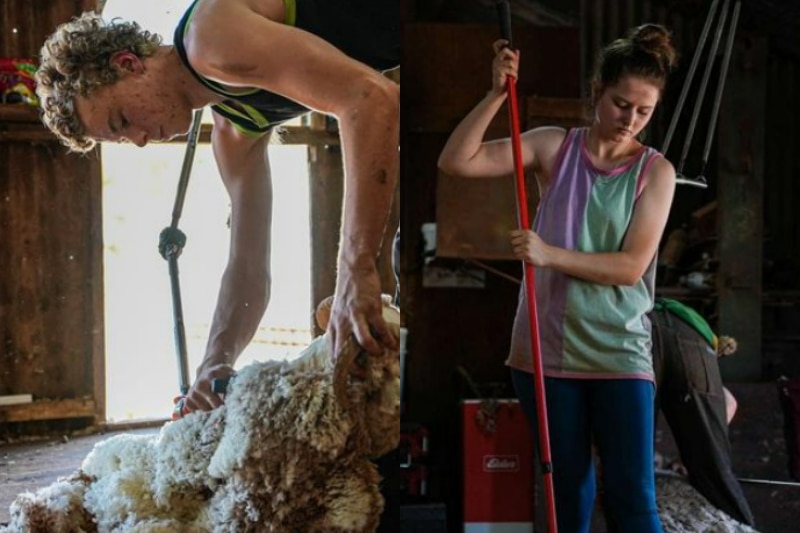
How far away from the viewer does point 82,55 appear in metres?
1.19

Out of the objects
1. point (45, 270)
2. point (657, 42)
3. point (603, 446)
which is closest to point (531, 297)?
point (603, 446)

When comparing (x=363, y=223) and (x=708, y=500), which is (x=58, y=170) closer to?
(x=363, y=223)

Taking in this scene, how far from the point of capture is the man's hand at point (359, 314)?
4.13 feet

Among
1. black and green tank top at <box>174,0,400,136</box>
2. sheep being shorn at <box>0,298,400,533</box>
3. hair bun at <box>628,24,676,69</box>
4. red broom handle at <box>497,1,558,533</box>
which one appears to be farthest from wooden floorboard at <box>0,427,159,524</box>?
hair bun at <box>628,24,676,69</box>

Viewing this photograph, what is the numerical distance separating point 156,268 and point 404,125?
1.76 ft

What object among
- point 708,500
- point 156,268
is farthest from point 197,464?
point 708,500

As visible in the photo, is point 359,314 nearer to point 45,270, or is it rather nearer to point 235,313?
point 235,313

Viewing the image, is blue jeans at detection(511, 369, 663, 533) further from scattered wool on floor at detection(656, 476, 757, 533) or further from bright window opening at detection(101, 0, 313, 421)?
bright window opening at detection(101, 0, 313, 421)

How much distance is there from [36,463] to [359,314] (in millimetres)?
599

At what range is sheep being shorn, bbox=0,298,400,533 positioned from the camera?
1240 mm

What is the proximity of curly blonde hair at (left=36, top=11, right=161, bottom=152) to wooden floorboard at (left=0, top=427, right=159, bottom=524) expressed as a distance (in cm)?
54

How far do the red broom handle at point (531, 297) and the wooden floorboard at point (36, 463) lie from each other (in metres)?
0.78

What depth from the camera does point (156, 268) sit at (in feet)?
4.16

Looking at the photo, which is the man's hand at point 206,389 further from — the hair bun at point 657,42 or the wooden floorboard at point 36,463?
the hair bun at point 657,42
